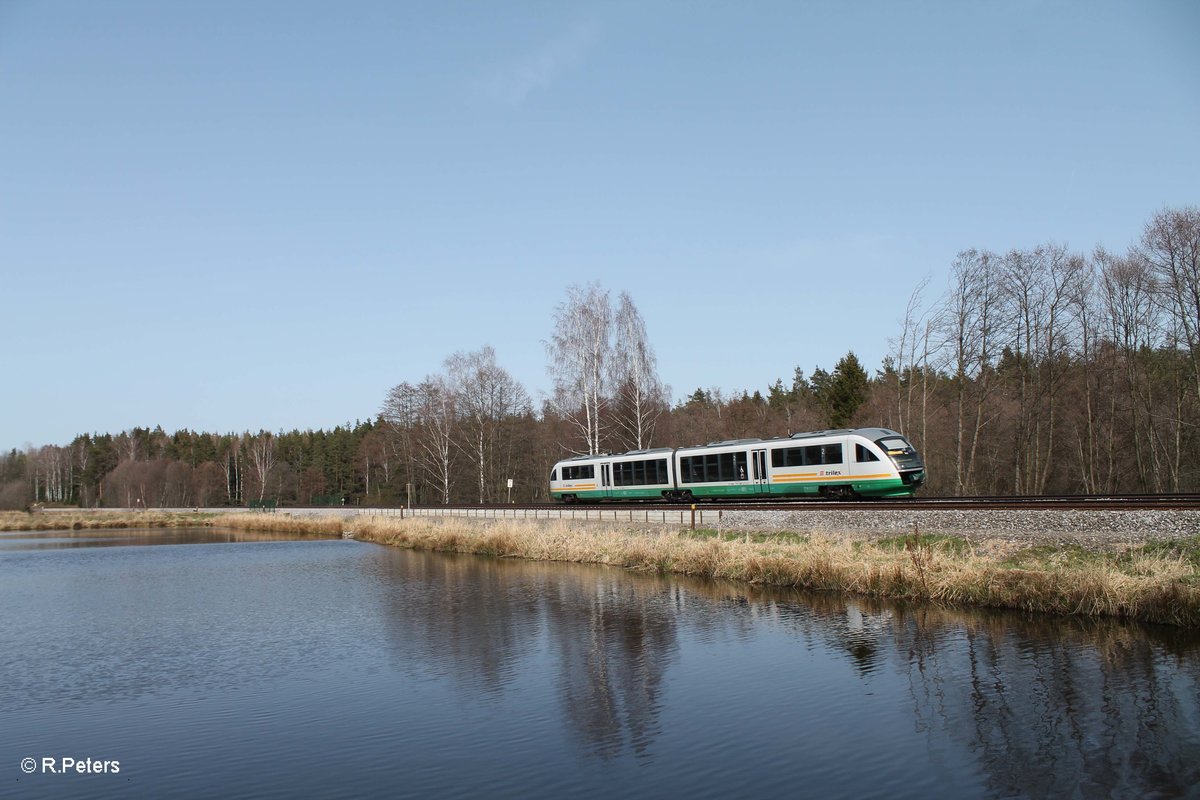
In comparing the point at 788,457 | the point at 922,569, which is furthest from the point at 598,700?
the point at 788,457

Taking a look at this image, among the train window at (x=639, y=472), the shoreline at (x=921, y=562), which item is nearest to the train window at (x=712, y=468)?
the train window at (x=639, y=472)

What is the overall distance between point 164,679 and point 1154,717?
16465mm

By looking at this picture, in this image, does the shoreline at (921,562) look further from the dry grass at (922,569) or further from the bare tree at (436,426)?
the bare tree at (436,426)

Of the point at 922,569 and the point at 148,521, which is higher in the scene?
the point at 922,569

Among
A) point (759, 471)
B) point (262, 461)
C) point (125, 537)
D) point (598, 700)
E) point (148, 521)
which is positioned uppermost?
point (262, 461)

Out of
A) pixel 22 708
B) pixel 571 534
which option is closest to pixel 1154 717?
pixel 22 708

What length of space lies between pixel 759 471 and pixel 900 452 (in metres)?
6.15

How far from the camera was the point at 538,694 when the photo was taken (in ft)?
48.2

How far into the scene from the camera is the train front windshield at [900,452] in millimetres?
30922

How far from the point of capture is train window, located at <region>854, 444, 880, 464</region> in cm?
3108

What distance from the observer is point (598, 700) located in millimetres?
14250

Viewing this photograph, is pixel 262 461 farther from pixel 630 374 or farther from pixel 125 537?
pixel 630 374

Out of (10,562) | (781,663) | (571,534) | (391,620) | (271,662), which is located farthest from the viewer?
(10,562)

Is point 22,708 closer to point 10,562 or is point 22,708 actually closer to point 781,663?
point 781,663
